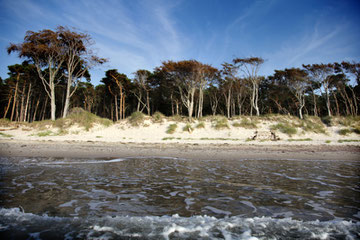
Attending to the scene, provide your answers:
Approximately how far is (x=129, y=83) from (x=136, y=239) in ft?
97.3

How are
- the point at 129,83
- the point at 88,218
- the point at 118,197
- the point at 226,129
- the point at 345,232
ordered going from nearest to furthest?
the point at 345,232, the point at 88,218, the point at 118,197, the point at 226,129, the point at 129,83

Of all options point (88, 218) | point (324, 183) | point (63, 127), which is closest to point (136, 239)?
point (88, 218)

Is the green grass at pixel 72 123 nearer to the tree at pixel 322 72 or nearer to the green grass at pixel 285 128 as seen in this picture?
the green grass at pixel 285 128

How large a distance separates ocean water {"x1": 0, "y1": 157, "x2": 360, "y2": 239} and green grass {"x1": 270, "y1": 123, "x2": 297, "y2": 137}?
12475mm

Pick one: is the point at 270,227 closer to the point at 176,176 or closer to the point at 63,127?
the point at 176,176

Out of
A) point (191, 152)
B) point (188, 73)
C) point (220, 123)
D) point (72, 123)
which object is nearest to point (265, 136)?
point (220, 123)

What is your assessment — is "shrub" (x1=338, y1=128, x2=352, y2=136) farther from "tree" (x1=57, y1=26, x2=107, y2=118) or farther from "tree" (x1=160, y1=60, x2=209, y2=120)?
"tree" (x1=57, y1=26, x2=107, y2=118)

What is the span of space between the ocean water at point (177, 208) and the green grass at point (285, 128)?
12.5m

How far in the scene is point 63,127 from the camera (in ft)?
52.3

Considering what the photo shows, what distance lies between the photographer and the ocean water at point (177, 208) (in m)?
1.74

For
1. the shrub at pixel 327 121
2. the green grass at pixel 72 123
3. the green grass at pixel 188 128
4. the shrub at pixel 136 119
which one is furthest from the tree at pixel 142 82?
the shrub at pixel 327 121

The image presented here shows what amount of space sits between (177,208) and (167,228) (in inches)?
21.2

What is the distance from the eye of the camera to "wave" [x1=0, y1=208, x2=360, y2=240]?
5.51ft

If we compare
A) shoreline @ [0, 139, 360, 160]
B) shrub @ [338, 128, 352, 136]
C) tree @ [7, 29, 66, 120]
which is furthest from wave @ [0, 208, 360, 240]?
tree @ [7, 29, 66, 120]
